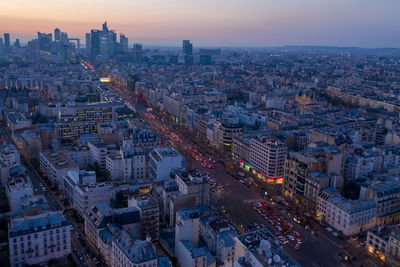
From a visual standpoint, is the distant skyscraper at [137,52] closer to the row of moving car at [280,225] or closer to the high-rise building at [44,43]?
the high-rise building at [44,43]

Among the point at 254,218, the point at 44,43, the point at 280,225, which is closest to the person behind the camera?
the point at 280,225

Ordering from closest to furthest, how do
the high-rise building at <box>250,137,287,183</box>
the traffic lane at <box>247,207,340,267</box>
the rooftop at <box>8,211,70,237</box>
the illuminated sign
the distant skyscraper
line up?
the rooftop at <box>8,211,70,237</box>, the traffic lane at <box>247,207,340,267</box>, the high-rise building at <box>250,137,287,183</box>, the illuminated sign, the distant skyscraper

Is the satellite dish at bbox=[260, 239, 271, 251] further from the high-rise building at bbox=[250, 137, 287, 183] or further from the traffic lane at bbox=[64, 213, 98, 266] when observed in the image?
the high-rise building at bbox=[250, 137, 287, 183]

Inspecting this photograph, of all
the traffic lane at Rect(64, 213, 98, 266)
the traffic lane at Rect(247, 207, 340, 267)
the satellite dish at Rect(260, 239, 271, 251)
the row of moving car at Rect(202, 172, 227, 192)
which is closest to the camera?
→ the satellite dish at Rect(260, 239, 271, 251)

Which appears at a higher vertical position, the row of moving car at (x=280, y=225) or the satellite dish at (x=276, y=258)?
the satellite dish at (x=276, y=258)

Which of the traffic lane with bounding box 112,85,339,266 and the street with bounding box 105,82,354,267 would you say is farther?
the street with bounding box 105,82,354,267

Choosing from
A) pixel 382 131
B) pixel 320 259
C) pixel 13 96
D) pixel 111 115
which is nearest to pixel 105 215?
pixel 320 259

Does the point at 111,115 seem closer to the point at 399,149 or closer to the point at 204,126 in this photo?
the point at 204,126

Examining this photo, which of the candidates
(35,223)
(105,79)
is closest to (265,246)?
(35,223)

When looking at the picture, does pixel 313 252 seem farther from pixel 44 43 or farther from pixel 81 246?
pixel 44 43

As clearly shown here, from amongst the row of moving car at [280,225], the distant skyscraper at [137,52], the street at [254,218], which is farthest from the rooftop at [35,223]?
the distant skyscraper at [137,52]

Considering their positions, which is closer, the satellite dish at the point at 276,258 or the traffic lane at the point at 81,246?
the satellite dish at the point at 276,258

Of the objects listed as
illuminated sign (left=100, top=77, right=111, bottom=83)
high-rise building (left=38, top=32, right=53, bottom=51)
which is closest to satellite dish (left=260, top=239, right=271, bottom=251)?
illuminated sign (left=100, top=77, right=111, bottom=83)
